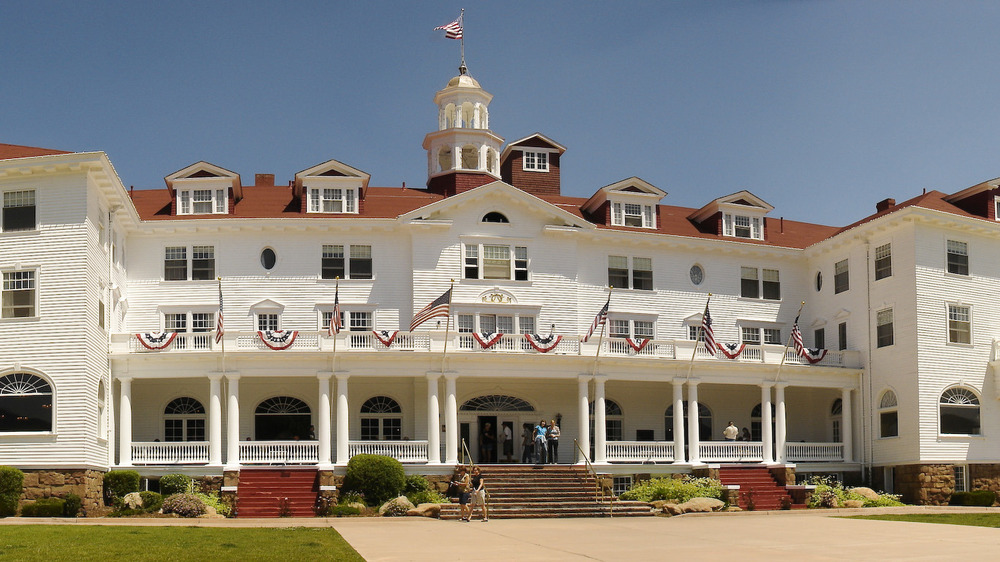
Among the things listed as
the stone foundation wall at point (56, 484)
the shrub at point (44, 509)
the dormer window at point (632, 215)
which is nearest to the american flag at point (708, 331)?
the dormer window at point (632, 215)

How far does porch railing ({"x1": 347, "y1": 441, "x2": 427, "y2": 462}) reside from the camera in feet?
133

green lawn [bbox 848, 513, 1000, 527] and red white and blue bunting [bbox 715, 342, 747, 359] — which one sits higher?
red white and blue bunting [bbox 715, 342, 747, 359]

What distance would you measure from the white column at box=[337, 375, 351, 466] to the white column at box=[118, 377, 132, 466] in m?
7.03

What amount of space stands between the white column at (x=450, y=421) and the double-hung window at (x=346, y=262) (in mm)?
6466

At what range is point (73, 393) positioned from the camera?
122 feet

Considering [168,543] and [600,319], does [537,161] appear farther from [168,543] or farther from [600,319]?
[168,543]

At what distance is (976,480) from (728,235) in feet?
45.4

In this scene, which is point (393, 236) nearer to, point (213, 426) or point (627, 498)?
point (213, 426)

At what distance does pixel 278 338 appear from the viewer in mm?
41219

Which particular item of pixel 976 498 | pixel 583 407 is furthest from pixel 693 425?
pixel 976 498

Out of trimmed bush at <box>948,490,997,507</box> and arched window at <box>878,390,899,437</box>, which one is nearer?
trimmed bush at <box>948,490,997,507</box>

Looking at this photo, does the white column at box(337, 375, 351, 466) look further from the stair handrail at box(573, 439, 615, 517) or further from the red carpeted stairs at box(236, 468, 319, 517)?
the stair handrail at box(573, 439, 615, 517)

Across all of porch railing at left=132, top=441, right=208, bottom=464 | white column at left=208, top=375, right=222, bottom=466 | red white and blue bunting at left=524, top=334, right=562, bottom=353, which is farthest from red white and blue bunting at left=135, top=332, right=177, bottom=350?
red white and blue bunting at left=524, top=334, right=562, bottom=353

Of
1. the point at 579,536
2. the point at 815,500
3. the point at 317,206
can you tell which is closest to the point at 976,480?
the point at 815,500
